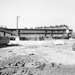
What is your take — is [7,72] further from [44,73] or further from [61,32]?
[61,32]

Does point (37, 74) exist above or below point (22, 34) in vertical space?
below

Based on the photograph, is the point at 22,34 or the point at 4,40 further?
the point at 22,34

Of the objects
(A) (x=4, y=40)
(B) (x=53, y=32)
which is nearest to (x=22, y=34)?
(B) (x=53, y=32)

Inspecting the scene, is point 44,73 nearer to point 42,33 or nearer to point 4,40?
point 4,40

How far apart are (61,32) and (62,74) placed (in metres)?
34.0

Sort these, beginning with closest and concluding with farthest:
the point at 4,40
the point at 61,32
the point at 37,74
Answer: the point at 37,74 < the point at 4,40 < the point at 61,32

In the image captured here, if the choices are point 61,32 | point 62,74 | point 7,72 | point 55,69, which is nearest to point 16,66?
point 7,72

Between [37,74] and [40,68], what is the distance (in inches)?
19.6

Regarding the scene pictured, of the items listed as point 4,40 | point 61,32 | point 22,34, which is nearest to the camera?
point 4,40

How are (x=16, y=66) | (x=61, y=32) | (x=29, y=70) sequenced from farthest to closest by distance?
(x=61, y=32), (x=16, y=66), (x=29, y=70)

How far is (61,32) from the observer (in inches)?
1448

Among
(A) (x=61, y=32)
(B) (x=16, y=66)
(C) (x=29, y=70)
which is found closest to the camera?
(C) (x=29, y=70)

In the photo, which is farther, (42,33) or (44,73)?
(42,33)

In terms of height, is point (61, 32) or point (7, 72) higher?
point (61, 32)
